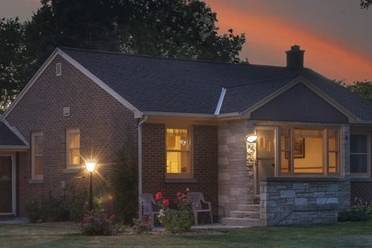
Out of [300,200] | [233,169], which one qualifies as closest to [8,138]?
[233,169]

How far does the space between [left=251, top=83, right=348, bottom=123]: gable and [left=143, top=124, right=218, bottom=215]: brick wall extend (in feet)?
6.26

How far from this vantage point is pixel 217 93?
27.1 m

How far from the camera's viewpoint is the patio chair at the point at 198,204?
961 inches

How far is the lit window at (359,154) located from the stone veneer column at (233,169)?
5.44 metres

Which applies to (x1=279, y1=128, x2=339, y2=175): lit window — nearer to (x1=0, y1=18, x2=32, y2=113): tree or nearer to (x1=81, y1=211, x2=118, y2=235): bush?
(x1=81, y1=211, x2=118, y2=235): bush

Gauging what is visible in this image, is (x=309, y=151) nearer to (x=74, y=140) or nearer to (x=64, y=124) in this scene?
(x=74, y=140)

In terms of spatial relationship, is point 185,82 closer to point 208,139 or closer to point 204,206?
point 208,139

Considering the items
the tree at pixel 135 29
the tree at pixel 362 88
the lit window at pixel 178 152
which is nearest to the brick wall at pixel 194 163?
the lit window at pixel 178 152

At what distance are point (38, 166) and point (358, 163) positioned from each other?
11.2 meters

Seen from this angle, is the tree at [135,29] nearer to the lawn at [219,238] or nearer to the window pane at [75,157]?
the window pane at [75,157]

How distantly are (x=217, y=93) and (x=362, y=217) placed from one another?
241 inches

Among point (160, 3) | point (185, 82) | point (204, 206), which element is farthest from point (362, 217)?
point (160, 3)

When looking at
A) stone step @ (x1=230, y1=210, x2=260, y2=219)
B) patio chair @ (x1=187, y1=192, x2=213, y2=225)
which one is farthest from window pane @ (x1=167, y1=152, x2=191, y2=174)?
stone step @ (x1=230, y1=210, x2=260, y2=219)

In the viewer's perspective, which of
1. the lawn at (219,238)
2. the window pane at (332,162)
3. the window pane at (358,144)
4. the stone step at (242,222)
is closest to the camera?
the lawn at (219,238)
